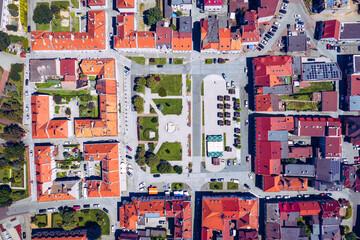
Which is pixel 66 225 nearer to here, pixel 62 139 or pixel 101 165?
pixel 101 165

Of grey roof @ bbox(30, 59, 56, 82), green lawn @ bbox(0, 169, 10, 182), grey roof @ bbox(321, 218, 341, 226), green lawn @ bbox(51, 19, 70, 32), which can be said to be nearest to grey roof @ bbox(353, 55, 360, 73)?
grey roof @ bbox(321, 218, 341, 226)

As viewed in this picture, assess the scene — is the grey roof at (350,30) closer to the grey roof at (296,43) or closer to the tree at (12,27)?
the grey roof at (296,43)

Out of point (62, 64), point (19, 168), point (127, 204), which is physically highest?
point (62, 64)

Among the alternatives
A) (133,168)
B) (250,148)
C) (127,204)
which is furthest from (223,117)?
(127,204)

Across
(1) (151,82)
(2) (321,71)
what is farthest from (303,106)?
(1) (151,82)

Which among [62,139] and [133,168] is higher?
[62,139]

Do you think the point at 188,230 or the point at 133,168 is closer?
the point at 188,230
